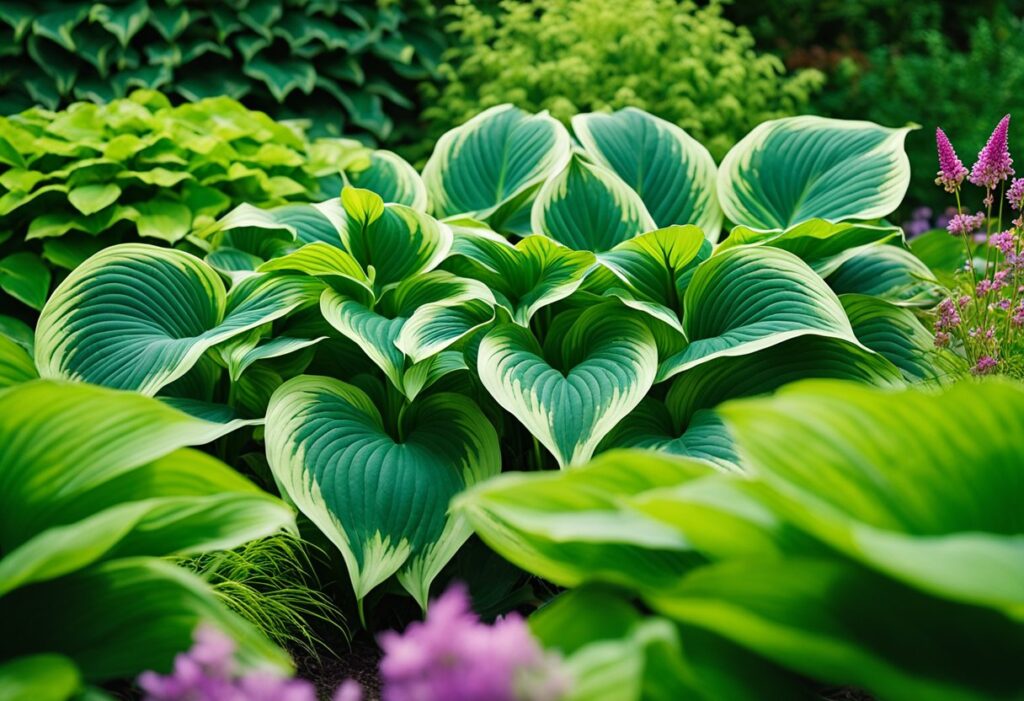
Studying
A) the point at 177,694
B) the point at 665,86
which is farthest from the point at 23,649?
the point at 665,86

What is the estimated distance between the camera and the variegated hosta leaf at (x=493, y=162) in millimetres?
2848

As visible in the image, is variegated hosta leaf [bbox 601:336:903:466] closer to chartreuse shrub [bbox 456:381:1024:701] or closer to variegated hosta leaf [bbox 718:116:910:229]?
variegated hosta leaf [bbox 718:116:910:229]

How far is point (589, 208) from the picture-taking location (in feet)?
8.63

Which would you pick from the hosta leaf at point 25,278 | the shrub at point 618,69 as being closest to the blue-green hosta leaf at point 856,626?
the hosta leaf at point 25,278

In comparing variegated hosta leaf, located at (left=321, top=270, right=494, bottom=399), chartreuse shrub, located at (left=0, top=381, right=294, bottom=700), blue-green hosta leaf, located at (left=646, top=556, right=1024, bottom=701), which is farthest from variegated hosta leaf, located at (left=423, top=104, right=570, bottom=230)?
blue-green hosta leaf, located at (left=646, top=556, right=1024, bottom=701)

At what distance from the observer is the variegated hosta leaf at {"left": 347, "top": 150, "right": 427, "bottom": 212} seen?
2.88 m

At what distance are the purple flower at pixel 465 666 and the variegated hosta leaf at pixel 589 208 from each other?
187cm

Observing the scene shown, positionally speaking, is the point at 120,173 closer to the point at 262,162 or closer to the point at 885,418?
the point at 262,162

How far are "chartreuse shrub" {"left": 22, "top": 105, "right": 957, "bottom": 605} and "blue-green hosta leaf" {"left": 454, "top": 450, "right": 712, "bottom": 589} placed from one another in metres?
0.62

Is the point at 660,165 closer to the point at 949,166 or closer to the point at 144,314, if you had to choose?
the point at 949,166

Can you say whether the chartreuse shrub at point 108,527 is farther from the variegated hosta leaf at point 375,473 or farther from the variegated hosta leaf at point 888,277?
the variegated hosta leaf at point 888,277

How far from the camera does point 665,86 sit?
451cm

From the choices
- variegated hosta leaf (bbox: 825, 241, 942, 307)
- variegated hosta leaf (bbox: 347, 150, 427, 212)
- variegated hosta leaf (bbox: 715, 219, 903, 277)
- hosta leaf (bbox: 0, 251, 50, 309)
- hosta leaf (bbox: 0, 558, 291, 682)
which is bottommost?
hosta leaf (bbox: 0, 251, 50, 309)

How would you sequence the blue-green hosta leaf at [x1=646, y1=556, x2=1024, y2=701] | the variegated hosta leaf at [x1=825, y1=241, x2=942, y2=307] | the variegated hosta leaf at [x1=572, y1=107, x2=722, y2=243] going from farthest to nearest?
1. the variegated hosta leaf at [x1=572, y1=107, x2=722, y2=243]
2. the variegated hosta leaf at [x1=825, y1=241, x2=942, y2=307]
3. the blue-green hosta leaf at [x1=646, y1=556, x2=1024, y2=701]
